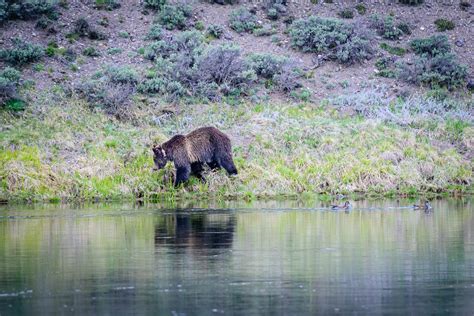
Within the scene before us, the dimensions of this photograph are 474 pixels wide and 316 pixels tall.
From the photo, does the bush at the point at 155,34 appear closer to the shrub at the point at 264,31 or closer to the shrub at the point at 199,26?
the shrub at the point at 199,26

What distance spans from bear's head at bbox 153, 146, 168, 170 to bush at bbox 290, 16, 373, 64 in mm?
13939

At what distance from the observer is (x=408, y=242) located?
1917 cm

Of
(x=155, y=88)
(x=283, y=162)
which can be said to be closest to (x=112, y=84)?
(x=155, y=88)

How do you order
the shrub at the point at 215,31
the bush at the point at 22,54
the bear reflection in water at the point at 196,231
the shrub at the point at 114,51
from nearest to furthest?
the bear reflection in water at the point at 196,231 < the bush at the point at 22,54 < the shrub at the point at 114,51 < the shrub at the point at 215,31

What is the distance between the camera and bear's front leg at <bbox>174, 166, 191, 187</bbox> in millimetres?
28906

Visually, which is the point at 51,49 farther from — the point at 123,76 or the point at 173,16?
the point at 173,16

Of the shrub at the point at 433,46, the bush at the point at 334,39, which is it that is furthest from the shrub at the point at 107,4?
the shrub at the point at 433,46

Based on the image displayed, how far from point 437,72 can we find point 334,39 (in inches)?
183

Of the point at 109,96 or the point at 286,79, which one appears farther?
the point at 286,79

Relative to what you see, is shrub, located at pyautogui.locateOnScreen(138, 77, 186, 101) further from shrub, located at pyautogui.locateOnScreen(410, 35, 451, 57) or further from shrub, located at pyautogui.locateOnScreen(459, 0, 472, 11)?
shrub, located at pyautogui.locateOnScreen(459, 0, 472, 11)

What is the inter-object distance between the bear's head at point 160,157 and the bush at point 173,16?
14.5 meters

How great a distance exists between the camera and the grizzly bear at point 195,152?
28844 mm

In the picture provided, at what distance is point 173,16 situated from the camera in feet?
140

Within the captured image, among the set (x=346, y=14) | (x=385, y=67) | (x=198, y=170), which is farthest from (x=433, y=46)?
(x=198, y=170)
